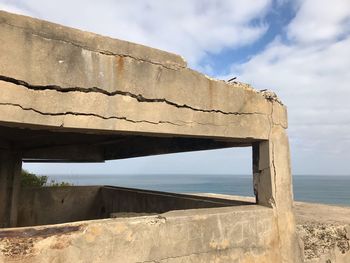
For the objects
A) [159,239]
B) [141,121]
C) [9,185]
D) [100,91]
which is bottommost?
[159,239]

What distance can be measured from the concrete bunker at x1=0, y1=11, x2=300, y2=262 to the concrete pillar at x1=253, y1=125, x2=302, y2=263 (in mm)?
11

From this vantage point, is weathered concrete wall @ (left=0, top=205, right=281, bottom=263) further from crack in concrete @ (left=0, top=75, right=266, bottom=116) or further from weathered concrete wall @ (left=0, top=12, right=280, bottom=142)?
crack in concrete @ (left=0, top=75, right=266, bottom=116)

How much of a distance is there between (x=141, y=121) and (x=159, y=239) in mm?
1034

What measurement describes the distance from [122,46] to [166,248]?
181 centimetres

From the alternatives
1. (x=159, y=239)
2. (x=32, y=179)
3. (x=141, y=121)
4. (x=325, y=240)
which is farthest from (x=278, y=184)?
(x=32, y=179)

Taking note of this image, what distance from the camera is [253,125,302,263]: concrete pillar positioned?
4004 mm

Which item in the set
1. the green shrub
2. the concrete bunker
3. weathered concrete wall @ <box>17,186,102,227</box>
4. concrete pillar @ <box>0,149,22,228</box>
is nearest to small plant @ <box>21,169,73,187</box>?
the green shrub

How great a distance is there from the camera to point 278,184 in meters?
4.06

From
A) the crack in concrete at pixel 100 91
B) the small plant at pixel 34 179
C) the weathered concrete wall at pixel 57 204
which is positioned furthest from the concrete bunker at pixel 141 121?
the small plant at pixel 34 179

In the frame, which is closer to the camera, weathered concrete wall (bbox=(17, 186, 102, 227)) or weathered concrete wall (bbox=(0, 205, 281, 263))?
weathered concrete wall (bbox=(0, 205, 281, 263))

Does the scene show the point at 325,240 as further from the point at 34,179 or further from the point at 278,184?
the point at 34,179

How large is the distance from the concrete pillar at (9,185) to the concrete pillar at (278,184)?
511 cm

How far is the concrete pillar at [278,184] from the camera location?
4.00 meters

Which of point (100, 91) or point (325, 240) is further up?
point (100, 91)
